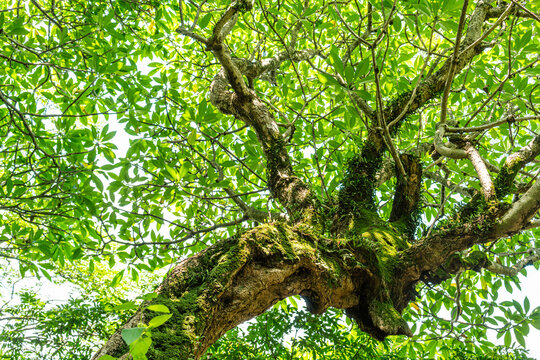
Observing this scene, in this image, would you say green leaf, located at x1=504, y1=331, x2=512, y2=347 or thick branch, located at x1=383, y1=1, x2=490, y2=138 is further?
thick branch, located at x1=383, y1=1, x2=490, y2=138

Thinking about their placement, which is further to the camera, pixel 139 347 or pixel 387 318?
pixel 387 318

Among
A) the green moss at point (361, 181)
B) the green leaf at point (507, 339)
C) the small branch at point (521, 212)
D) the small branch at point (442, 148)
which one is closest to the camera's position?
the small branch at point (521, 212)

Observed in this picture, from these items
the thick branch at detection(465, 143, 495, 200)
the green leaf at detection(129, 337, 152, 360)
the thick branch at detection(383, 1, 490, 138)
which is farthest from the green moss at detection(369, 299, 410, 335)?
the green leaf at detection(129, 337, 152, 360)

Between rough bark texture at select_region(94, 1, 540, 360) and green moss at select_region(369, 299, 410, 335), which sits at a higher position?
rough bark texture at select_region(94, 1, 540, 360)

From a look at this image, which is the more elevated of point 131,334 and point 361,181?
point 361,181

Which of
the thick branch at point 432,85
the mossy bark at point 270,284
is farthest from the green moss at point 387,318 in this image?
the thick branch at point 432,85

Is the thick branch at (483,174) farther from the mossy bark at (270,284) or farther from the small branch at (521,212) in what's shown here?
the mossy bark at (270,284)

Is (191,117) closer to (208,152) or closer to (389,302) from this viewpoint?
(208,152)

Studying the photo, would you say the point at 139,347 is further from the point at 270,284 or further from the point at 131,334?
the point at 270,284

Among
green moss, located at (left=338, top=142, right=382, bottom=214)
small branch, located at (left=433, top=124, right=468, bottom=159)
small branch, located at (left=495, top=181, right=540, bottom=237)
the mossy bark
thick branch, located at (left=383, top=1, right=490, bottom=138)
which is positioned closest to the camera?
the mossy bark

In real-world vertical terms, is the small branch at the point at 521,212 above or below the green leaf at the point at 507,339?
above

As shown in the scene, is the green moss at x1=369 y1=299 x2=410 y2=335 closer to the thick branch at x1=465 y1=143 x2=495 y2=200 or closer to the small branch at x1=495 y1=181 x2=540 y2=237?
the small branch at x1=495 y1=181 x2=540 y2=237

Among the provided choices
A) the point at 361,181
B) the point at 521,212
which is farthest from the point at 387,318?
the point at 361,181

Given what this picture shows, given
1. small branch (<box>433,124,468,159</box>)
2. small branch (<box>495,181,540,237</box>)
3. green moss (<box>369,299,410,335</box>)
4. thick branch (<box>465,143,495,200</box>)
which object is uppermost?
small branch (<box>433,124,468,159</box>)
